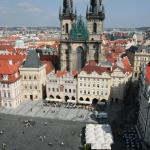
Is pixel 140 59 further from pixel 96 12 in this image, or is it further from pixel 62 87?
pixel 62 87

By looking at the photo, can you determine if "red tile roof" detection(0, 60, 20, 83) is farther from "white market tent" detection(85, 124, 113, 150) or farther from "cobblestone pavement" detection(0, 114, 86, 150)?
"white market tent" detection(85, 124, 113, 150)

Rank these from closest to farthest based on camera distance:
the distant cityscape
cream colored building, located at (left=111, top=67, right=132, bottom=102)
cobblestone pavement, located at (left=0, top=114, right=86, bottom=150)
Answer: cobblestone pavement, located at (left=0, top=114, right=86, bottom=150), the distant cityscape, cream colored building, located at (left=111, top=67, right=132, bottom=102)

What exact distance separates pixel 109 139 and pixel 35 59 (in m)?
45.4

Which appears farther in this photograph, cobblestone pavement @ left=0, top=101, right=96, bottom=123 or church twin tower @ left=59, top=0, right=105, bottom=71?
church twin tower @ left=59, top=0, right=105, bottom=71

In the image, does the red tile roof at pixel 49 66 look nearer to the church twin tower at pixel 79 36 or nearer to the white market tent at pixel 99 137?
the church twin tower at pixel 79 36

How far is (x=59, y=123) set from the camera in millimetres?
82500

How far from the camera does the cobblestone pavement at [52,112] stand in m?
86.6

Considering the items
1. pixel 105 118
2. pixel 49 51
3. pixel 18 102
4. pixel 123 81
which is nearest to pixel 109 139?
pixel 105 118

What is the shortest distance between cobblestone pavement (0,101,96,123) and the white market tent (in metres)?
11.2

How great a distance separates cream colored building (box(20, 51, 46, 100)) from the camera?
327 feet

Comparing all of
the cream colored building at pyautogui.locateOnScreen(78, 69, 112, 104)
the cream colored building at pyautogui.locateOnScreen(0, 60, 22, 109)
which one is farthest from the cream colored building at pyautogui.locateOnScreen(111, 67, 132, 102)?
the cream colored building at pyautogui.locateOnScreen(0, 60, 22, 109)

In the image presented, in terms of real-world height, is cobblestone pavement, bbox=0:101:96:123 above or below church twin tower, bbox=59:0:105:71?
below

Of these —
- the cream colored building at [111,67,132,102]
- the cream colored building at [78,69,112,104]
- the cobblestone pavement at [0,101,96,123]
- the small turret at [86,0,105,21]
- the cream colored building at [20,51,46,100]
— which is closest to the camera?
the cobblestone pavement at [0,101,96,123]

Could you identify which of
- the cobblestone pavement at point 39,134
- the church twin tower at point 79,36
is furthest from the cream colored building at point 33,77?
the cobblestone pavement at point 39,134
